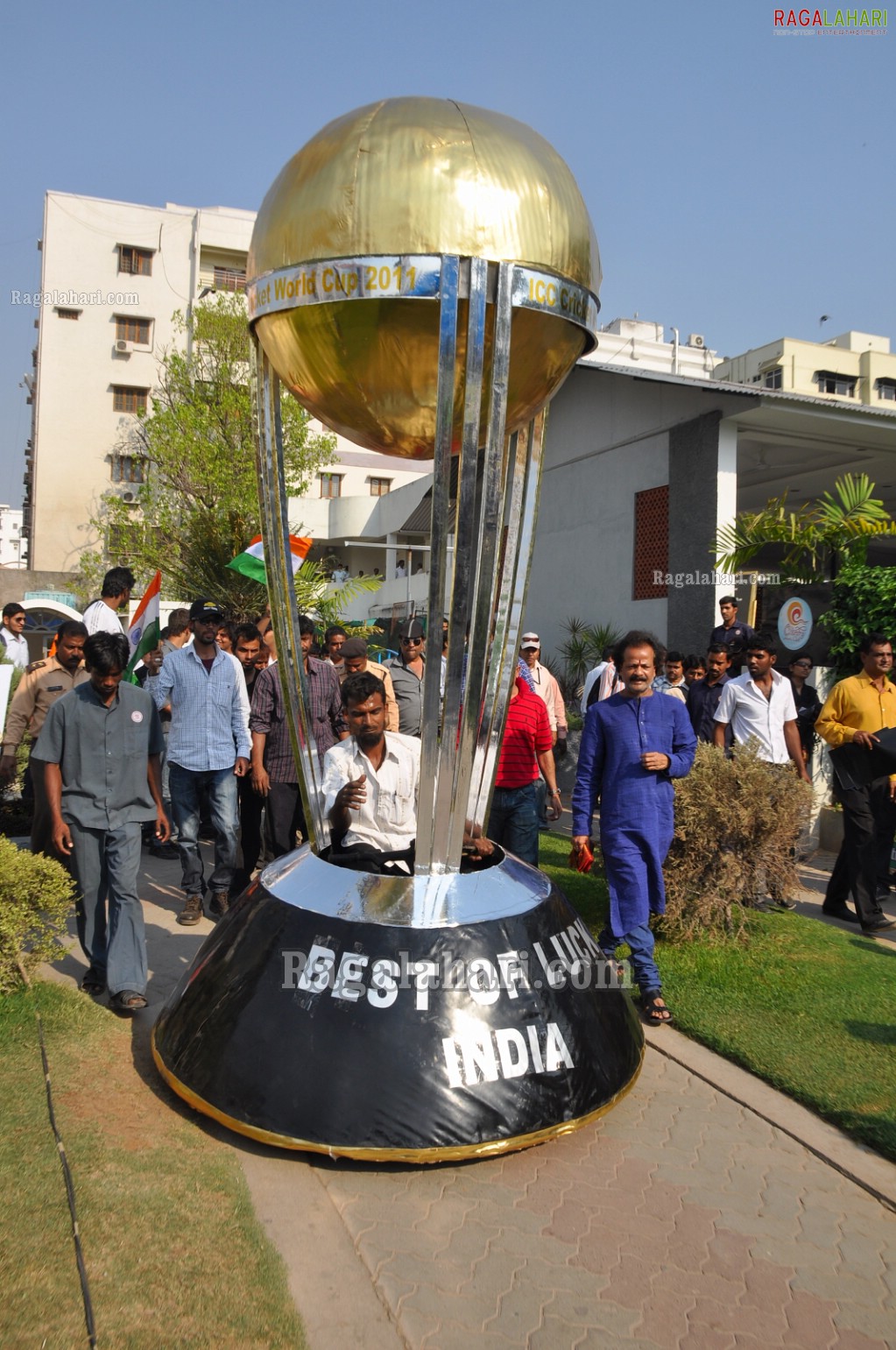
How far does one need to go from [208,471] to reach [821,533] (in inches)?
760

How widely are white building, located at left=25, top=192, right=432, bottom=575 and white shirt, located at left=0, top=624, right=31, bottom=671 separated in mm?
24466

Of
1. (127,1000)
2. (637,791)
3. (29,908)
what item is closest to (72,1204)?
(127,1000)

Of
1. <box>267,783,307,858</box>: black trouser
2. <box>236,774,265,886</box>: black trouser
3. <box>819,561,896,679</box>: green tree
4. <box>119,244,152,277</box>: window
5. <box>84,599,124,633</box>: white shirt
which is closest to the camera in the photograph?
<box>267,783,307,858</box>: black trouser

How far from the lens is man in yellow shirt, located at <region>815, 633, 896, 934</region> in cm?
629

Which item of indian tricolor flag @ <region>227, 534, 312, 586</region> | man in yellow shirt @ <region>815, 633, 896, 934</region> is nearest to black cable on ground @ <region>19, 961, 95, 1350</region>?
indian tricolor flag @ <region>227, 534, 312, 586</region>

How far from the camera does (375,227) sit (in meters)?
3.23

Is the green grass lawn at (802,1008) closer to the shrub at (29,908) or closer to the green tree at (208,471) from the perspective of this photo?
the shrub at (29,908)

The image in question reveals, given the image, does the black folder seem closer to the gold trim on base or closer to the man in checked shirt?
the man in checked shirt

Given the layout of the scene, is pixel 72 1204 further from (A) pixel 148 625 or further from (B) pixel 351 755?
(A) pixel 148 625

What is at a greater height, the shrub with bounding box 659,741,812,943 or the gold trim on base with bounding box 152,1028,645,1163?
the shrub with bounding box 659,741,812,943

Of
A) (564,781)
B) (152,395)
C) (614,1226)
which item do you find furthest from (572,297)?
(152,395)

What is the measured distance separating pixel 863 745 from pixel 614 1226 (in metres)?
4.12

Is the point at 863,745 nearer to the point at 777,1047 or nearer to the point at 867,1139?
the point at 777,1047

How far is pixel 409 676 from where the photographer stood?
24.2 feet
